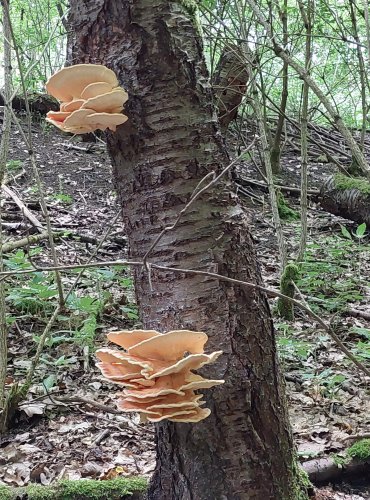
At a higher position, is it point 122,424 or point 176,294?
point 176,294

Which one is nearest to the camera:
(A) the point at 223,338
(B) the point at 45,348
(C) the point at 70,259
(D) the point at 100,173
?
(A) the point at 223,338

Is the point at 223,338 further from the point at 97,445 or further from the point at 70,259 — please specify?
the point at 70,259

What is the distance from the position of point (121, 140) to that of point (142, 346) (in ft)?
2.82

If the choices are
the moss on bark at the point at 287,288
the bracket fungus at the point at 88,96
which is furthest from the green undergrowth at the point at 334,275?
the bracket fungus at the point at 88,96

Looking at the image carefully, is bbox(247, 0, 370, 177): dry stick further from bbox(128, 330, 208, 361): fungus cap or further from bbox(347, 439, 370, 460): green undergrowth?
bbox(128, 330, 208, 361): fungus cap

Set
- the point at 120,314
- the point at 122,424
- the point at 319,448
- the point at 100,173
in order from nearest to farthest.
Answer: the point at 319,448
the point at 122,424
the point at 120,314
the point at 100,173

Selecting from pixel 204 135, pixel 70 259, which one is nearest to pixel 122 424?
pixel 204 135

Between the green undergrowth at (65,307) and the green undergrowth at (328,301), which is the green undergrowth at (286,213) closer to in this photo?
the green undergrowth at (328,301)

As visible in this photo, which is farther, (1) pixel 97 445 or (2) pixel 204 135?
(1) pixel 97 445

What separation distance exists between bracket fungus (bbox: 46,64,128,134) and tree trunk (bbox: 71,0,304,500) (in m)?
0.17

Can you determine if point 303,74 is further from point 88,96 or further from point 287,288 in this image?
point 88,96

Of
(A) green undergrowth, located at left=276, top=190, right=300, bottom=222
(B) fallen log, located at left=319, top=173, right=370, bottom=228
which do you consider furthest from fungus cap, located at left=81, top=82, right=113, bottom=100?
(A) green undergrowth, located at left=276, top=190, right=300, bottom=222

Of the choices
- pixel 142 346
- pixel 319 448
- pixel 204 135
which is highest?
pixel 204 135

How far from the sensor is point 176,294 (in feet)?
6.88
